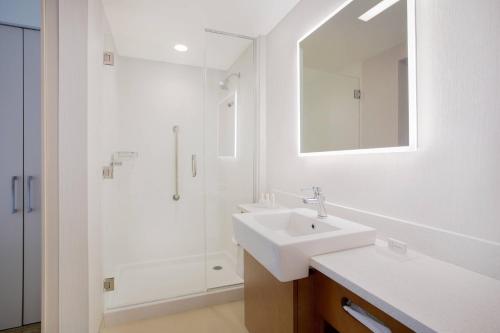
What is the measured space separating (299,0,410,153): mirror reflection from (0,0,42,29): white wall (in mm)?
1989

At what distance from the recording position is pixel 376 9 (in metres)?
1.22

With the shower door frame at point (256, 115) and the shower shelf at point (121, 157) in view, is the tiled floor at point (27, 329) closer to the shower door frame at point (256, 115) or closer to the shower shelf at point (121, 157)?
the shower shelf at point (121, 157)

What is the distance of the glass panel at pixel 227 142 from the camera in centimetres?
241

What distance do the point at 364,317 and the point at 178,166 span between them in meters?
2.44

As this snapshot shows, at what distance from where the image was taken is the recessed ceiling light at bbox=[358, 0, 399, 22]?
115 cm

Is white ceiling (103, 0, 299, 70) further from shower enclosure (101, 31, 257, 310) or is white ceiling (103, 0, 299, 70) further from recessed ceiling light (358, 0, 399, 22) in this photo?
recessed ceiling light (358, 0, 399, 22)

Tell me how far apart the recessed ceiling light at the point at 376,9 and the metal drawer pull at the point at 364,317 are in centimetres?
131

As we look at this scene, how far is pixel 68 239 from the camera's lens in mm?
1356

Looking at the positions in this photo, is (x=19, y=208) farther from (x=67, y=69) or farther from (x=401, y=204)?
(x=401, y=204)

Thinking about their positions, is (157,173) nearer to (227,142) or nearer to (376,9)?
(227,142)

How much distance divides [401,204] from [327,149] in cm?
56

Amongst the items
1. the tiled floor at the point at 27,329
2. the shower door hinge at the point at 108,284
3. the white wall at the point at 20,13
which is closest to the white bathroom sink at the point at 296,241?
the shower door hinge at the point at 108,284

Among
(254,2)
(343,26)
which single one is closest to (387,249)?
(343,26)

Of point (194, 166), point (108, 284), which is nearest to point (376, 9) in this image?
point (194, 166)
